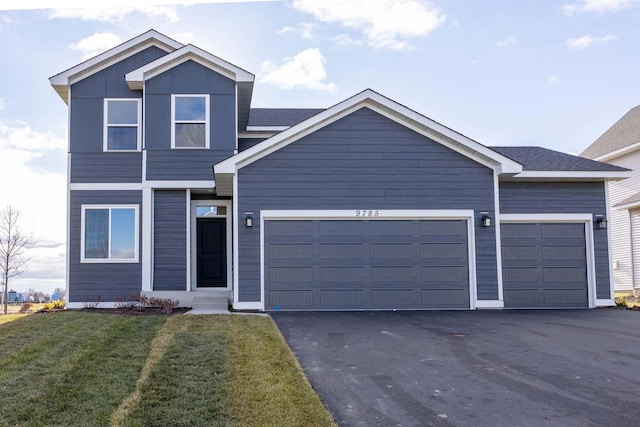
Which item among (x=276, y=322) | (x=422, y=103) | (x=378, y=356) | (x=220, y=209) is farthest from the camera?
(x=422, y=103)

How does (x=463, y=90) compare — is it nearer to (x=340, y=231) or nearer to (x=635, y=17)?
(x=635, y=17)

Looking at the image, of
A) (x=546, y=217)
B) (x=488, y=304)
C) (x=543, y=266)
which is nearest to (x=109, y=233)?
(x=488, y=304)

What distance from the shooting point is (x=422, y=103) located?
20.2 meters

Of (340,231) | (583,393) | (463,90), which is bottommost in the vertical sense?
(583,393)

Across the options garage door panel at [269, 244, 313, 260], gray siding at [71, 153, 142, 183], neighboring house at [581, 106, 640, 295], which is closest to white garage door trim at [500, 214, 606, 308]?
garage door panel at [269, 244, 313, 260]

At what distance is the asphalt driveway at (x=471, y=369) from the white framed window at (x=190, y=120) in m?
5.66

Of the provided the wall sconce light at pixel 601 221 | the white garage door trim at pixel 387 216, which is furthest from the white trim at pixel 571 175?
the white garage door trim at pixel 387 216

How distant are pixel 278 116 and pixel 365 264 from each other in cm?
706

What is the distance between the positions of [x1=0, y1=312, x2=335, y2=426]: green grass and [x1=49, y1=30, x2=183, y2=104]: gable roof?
7.55m

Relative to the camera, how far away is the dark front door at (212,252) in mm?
14906

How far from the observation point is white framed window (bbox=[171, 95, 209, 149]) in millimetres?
14195

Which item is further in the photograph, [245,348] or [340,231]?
[340,231]

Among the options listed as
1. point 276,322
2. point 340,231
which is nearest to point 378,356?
point 276,322

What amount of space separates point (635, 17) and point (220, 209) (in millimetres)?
11515
